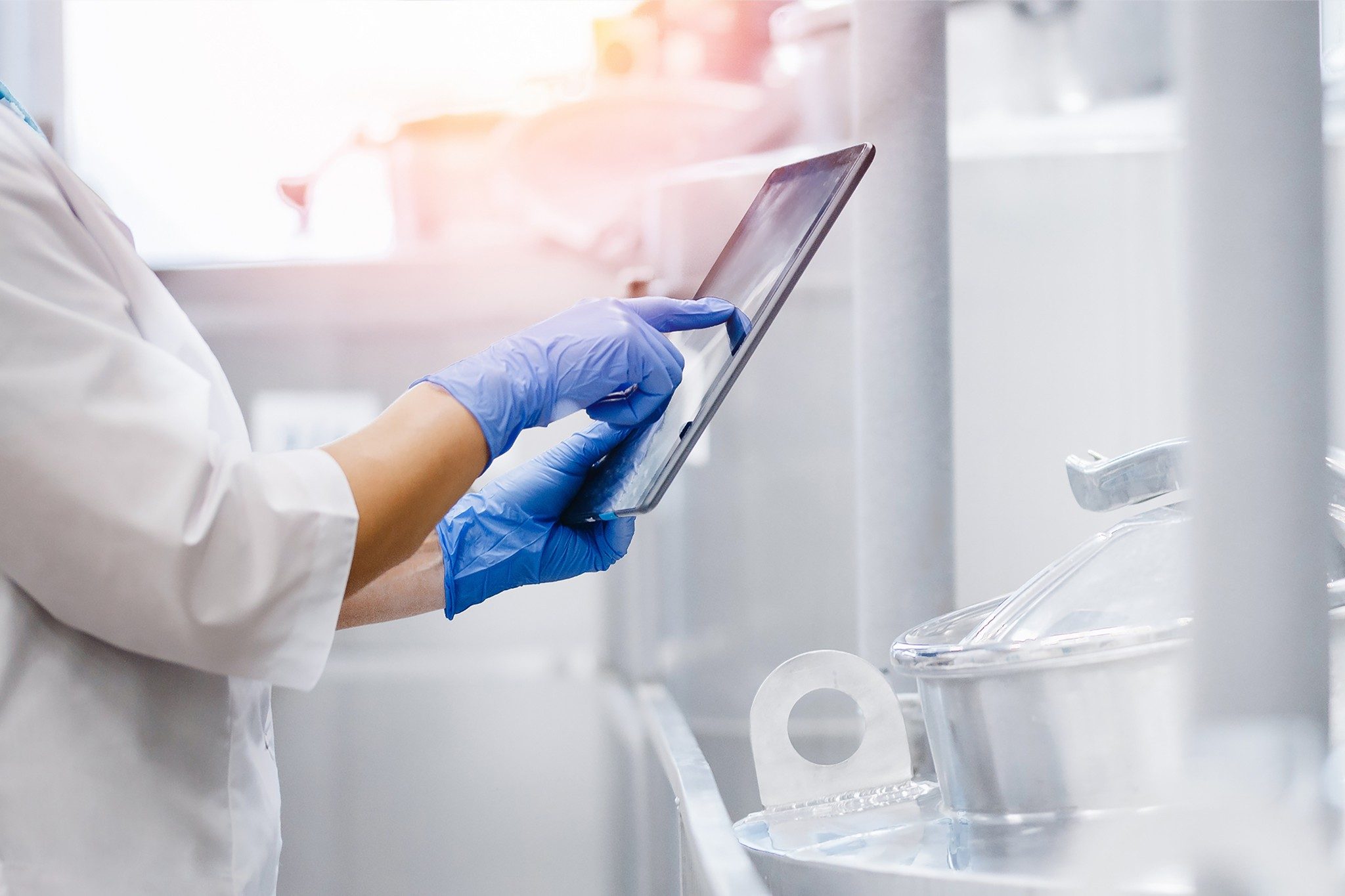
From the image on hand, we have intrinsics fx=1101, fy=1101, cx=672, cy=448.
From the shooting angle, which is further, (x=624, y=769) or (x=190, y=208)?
(x=190, y=208)

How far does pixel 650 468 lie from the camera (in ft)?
2.41

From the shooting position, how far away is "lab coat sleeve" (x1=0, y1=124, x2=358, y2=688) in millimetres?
535

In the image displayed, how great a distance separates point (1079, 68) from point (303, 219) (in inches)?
48.7

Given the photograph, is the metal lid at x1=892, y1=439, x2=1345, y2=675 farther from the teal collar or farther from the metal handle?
the teal collar

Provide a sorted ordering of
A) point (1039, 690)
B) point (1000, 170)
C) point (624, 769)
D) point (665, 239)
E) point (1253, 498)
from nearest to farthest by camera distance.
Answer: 1. point (1253, 498)
2. point (1039, 690)
3. point (1000, 170)
4. point (665, 239)
5. point (624, 769)

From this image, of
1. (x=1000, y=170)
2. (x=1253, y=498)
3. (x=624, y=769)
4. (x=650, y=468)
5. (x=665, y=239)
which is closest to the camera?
(x=1253, y=498)

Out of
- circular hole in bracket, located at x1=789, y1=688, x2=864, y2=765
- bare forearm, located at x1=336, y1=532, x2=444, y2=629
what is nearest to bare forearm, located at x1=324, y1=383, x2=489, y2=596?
bare forearm, located at x1=336, y1=532, x2=444, y2=629

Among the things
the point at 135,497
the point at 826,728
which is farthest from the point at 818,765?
the point at 826,728

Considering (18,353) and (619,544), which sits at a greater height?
(18,353)

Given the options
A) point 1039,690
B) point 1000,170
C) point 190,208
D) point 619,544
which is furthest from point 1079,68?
point 190,208

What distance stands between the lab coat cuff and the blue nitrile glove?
118 millimetres

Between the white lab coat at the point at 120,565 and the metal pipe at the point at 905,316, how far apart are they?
1.44ft

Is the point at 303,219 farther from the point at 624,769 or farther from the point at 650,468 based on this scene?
the point at 650,468

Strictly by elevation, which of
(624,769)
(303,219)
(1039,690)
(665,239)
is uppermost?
(303,219)
